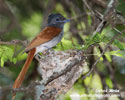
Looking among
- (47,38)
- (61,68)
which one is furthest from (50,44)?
(61,68)

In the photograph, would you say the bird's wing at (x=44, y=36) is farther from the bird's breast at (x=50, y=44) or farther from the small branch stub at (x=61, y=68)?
the small branch stub at (x=61, y=68)

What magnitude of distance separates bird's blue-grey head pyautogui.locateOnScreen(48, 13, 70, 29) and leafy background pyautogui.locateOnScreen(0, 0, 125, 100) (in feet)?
0.80

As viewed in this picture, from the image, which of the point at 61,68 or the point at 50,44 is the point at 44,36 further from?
the point at 61,68

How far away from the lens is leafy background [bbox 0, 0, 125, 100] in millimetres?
4751

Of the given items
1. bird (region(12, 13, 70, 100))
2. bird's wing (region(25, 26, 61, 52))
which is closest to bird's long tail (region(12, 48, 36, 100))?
Answer: bird (region(12, 13, 70, 100))

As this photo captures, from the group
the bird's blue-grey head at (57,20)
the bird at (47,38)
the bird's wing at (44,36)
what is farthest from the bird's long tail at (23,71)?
the bird's blue-grey head at (57,20)

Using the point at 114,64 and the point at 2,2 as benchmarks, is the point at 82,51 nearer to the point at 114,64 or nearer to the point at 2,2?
the point at 114,64

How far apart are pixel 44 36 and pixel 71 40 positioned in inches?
21.6

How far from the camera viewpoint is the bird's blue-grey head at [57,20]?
577cm

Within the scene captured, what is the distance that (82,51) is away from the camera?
480 cm

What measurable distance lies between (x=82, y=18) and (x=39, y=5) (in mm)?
1665

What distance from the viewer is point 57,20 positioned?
582 centimetres

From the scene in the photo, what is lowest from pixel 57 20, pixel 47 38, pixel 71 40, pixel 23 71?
pixel 23 71

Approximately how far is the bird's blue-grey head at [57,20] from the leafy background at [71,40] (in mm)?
244
